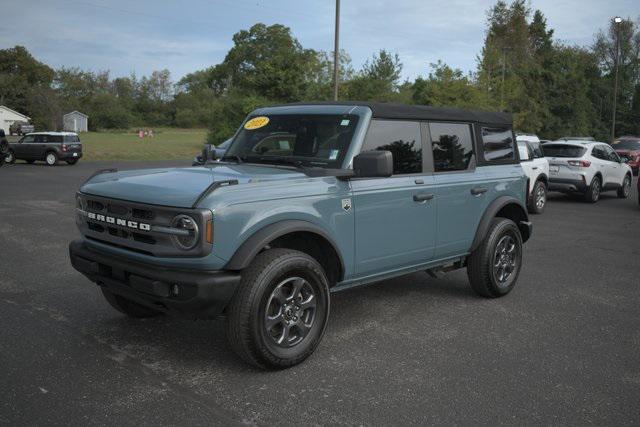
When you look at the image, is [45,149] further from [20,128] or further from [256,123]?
[20,128]

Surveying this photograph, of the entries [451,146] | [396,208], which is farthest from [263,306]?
[451,146]

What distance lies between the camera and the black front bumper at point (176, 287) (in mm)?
3568

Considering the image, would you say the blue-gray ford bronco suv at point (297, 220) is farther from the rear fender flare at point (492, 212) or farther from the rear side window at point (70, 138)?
the rear side window at point (70, 138)

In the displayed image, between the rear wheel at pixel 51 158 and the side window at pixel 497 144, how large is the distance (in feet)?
84.0

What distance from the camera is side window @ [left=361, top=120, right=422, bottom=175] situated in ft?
15.7

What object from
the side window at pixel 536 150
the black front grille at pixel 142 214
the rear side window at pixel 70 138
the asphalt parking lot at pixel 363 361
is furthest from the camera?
the rear side window at pixel 70 138

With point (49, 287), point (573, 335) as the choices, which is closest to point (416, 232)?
point (573, 335)

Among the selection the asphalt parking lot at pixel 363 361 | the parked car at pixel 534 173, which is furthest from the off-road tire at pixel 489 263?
the parked car at pixel 534 173

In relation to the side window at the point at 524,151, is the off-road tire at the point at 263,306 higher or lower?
lower

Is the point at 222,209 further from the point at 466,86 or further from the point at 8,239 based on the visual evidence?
the point at 466,86

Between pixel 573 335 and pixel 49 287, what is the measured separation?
508 cm

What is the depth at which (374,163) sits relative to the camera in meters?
4.15

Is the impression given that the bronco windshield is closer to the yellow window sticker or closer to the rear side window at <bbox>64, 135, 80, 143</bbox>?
the yellow window sticker

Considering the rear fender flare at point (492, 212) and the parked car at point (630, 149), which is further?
the parked car at point (630, 149)
